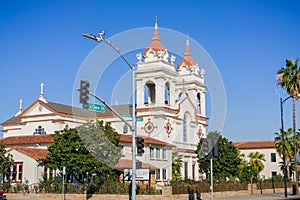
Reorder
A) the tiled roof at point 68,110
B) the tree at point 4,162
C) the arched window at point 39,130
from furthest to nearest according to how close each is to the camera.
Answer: the tiled roof at point 68,110 < the arched window at point 39,130 < the tree at point 4,162

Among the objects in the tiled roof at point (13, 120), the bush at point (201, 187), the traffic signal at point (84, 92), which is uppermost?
the tiled roof at point (13, 120)

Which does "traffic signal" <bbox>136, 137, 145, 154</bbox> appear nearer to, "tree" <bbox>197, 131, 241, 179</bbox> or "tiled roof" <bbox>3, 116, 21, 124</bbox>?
"tree" <bbox>197, 131, 241, 179</bbox>

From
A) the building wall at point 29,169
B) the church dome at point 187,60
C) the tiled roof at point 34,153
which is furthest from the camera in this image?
the church dome at point 187,60

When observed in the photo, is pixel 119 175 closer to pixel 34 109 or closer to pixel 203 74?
pixel 34 109

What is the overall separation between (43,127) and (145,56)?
1984cm

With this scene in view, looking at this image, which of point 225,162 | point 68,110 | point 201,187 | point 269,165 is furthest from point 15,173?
point 269,165

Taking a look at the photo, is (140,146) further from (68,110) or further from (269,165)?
(269,165)

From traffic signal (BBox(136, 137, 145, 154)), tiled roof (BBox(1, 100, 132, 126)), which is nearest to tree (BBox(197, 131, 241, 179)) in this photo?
tiled roof (BBox(1, 100, 132, 126))

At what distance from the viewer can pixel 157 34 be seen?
74062mm

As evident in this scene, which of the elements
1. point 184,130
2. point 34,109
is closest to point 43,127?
point 34,109

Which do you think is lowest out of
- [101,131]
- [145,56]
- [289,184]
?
[289,184]

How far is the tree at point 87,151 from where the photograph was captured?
125ft

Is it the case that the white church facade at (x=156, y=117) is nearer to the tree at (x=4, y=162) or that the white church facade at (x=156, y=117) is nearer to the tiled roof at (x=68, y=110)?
the tiled roof at (x=68, y=110)

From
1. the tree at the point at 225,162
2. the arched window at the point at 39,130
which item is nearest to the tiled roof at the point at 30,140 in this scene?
the arched window at the point at 39,130
